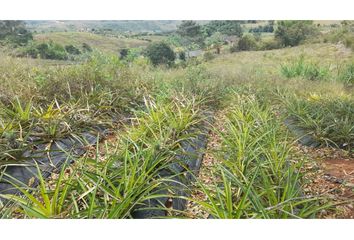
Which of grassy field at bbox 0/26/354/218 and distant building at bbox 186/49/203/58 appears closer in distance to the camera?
grassy field at bbox 0/26/354/218

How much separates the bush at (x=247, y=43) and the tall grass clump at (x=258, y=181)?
497mm

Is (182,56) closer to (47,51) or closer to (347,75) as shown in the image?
(47,51)

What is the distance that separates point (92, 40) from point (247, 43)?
48.2 inches

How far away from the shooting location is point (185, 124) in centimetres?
288

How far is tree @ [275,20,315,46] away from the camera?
2.52 meters

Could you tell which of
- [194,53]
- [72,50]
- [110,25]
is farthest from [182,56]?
[72,50]

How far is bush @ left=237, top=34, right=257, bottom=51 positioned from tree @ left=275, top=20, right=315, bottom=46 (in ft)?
0.62

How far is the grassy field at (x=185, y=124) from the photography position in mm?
1743

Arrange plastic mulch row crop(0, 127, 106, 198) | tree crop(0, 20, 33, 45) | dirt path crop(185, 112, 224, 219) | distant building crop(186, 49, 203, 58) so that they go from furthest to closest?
distant building crop(186, 49, 203, 58)
tree crop(0, 20, 33, 45)
plastic mulch row crop(0, 127, 106, 198)
dirt path crop(185, 112, 224, 219)

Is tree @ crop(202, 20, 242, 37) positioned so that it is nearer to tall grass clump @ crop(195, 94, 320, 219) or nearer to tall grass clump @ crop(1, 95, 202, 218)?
tall grass clump @ crop(195, 94, 320, 219)

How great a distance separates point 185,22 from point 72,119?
122 cm

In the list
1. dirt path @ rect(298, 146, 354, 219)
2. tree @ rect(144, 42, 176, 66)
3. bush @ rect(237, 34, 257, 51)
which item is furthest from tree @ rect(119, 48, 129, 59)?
dirt path @ rect(298, 146, 354, 219)

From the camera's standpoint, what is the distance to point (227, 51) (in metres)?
2.87
